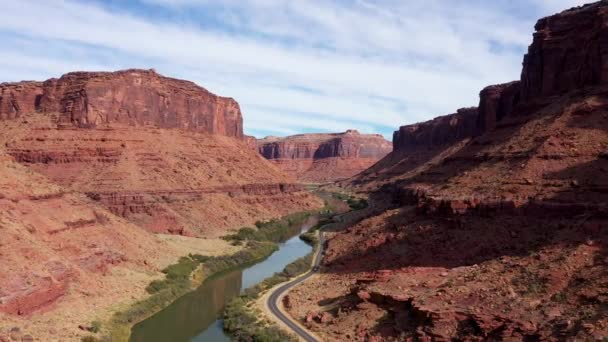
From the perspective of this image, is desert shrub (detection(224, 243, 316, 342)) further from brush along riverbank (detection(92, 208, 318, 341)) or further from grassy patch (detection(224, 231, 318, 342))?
brush along riverbank (detection(92, 208, 318, 341))

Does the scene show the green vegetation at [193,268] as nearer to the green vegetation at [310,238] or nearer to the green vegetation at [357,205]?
the green vegetation at [310,238]

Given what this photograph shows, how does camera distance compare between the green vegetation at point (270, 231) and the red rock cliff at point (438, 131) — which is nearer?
the green vegetation at point (270, 231)

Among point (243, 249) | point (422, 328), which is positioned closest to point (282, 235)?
point (243, 249)

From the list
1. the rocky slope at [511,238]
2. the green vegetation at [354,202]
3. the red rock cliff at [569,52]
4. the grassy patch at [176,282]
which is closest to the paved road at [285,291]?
the rocky slope at [511,238]

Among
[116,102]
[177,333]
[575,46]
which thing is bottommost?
[177,333]

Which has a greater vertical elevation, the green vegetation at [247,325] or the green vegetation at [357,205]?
the green vegetation at [357,205]


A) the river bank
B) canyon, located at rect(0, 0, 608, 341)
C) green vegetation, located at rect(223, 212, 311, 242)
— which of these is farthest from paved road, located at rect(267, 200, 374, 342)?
green vegetation, located at rect(223, 212, 311, 242)

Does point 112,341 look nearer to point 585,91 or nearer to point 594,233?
point 594,233
